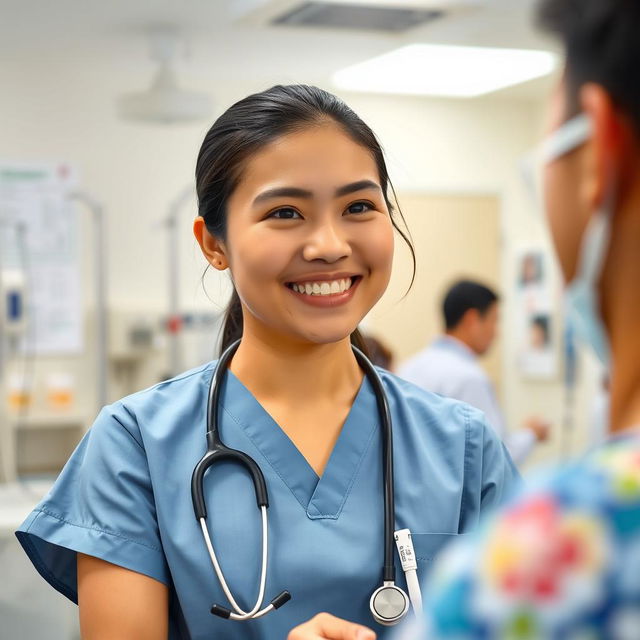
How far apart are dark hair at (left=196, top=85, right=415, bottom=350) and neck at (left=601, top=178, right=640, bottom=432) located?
0.67 metres

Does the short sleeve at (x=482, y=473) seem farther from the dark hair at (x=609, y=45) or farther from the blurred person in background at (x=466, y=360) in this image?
the blurred person in background at (x=466, y=360)

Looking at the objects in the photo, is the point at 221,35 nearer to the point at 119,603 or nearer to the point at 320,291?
the point at 320,291

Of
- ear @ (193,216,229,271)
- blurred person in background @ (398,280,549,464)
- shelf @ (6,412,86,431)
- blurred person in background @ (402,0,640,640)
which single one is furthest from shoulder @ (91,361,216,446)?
shelf @ (6,412,86,431)

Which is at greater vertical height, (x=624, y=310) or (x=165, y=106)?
(x=165, y=106)

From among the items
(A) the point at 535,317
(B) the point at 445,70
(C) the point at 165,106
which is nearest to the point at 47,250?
(C) the point at 165,106

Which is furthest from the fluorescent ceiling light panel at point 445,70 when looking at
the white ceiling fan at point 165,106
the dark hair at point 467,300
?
the dark hair at point 467,300

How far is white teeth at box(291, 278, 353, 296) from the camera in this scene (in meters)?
1.15

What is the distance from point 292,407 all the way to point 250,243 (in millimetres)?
219

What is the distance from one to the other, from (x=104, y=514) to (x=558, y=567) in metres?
0.77

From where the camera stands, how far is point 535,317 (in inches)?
208

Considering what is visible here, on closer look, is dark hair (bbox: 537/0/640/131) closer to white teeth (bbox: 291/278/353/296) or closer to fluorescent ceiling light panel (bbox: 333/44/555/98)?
white teeth (bbox: 291/278/353/296)

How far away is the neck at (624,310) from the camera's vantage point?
538 millimetres

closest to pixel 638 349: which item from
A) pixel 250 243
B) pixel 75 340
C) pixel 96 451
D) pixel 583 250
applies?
pixel 583 250

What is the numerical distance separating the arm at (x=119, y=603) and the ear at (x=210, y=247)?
1.23 ft
